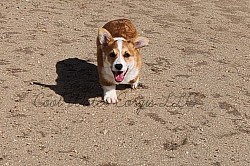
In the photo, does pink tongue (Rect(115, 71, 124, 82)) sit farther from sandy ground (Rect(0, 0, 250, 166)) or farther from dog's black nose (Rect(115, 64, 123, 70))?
sandy ground (Rect(0, 0, 250, 166))

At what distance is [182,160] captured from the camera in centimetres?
363

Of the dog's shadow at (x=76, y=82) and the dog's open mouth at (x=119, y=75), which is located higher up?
the dog's open mouth at (x=119, y=75)

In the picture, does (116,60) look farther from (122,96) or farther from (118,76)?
(122,96)

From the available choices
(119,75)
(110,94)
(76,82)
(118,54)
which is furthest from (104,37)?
(76,82)

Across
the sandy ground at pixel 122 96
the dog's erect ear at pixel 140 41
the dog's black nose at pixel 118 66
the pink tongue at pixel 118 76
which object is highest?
the dog's erect ear at pixel 140 41

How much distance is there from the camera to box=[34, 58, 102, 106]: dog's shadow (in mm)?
4477

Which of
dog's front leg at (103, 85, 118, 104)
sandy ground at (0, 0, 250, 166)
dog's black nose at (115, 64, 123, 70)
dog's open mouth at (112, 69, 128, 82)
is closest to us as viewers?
sandy ground at (0, 0, 250, 166)

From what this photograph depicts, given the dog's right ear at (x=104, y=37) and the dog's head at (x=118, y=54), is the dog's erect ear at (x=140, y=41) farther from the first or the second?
the dog's right ear at (x=104, y=37)

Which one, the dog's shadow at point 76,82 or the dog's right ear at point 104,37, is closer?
the dog's right ear at point 104,37

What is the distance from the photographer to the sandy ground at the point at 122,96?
3693 mm

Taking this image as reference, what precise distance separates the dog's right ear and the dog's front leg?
0.39 metres

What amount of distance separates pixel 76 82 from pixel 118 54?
2.55 ft

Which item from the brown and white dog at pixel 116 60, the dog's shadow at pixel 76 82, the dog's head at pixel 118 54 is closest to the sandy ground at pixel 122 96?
the dog's shadow at pixel 76 82

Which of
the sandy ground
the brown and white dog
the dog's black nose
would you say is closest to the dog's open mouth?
the brown and white dog
